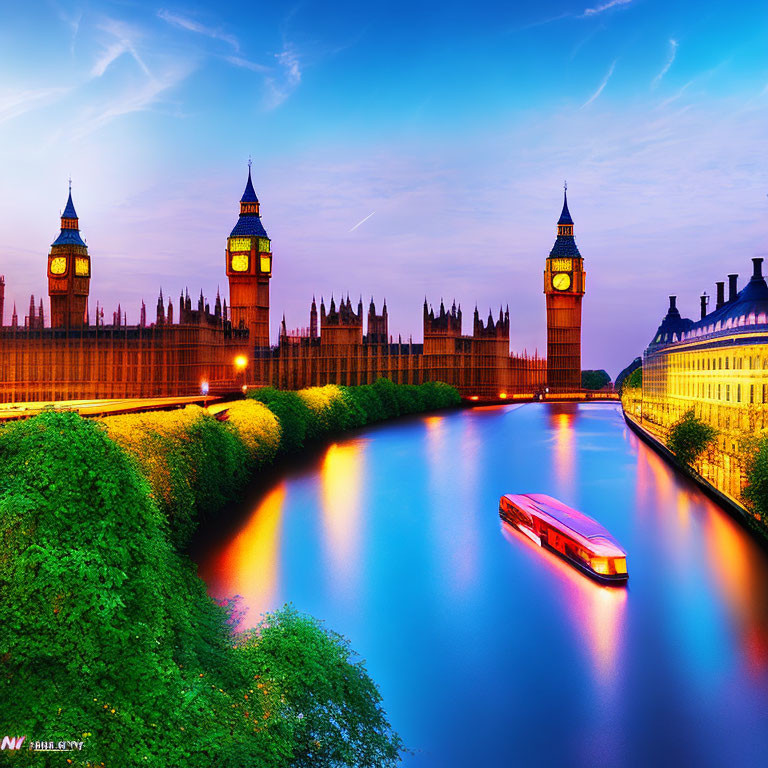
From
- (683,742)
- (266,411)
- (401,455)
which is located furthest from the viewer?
(401,455)

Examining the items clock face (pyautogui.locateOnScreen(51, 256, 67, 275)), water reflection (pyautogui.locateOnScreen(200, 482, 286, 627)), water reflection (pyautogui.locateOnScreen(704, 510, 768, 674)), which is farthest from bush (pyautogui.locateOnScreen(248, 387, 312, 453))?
clock face (pyautogui.locateOnScreen(51, 256, 67, 275))

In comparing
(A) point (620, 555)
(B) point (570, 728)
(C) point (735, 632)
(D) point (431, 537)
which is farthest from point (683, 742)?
(D) point (431, 537)

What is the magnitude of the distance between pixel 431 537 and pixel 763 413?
1623 cm

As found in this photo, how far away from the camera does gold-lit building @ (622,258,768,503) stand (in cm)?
3022

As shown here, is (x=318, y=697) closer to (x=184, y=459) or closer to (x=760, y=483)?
(x=184, y=459)

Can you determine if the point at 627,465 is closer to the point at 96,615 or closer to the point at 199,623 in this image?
the point at 199,623

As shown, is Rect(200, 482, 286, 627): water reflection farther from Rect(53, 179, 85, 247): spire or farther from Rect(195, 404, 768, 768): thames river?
Rect(53, 179, 85, 247): spire

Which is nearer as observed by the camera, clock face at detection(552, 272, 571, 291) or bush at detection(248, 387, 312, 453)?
bush at detection(248, 387, 312, 453)

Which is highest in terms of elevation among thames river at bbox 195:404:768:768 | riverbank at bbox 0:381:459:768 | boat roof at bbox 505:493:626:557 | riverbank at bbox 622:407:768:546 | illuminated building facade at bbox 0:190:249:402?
illuminated building facade at bbox 0:190:249:402

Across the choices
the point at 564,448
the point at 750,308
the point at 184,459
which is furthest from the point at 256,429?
the point at 750,308

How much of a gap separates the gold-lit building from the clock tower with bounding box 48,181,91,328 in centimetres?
8045

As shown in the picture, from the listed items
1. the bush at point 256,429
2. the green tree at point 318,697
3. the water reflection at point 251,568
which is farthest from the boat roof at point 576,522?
the bush at point 256,429

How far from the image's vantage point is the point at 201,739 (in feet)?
22.4

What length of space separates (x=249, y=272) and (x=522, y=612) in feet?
279
